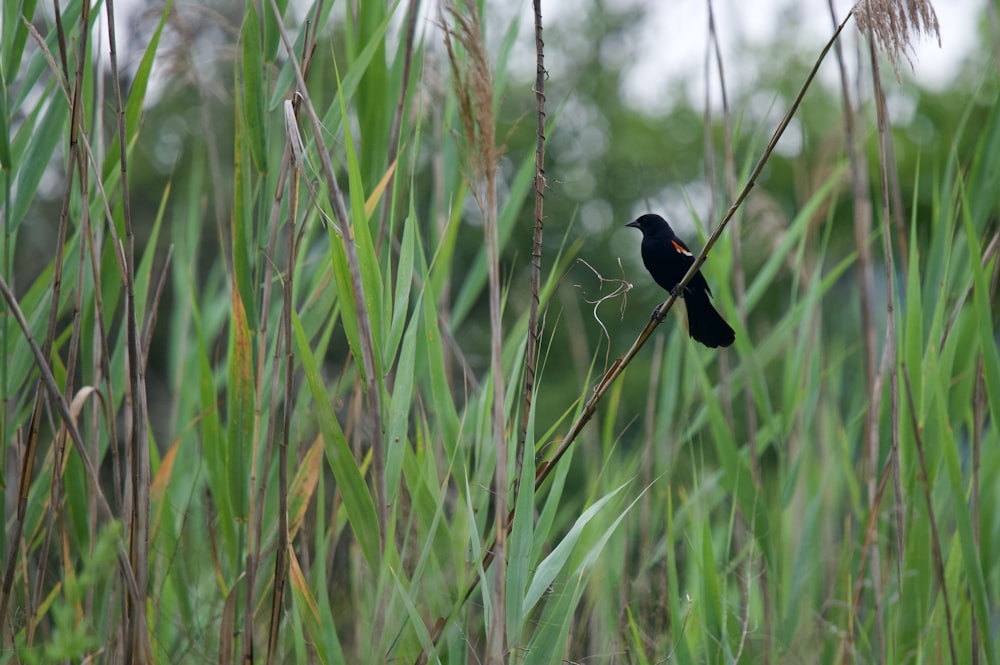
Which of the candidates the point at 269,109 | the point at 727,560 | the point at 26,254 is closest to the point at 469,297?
the point at 269,109

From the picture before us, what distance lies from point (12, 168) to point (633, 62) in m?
8.30

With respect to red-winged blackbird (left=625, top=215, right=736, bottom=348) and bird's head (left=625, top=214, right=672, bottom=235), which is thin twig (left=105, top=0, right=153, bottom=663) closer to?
red-winged blackbird (left=625, top=215, right=736, bottom=348)

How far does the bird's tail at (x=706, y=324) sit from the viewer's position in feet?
7.22

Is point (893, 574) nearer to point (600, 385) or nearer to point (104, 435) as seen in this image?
point (600, 385)

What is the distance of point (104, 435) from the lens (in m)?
1.93

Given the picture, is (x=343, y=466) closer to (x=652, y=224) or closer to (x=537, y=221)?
(x=537, y=221)

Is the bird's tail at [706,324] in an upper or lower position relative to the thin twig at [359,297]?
upper

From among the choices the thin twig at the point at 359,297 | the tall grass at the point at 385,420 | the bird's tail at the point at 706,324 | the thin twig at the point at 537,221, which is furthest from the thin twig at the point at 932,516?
the thin twig at the point at 359,297

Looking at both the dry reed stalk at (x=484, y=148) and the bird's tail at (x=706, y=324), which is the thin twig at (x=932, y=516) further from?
the dry reed stalk at (x=484, y=148)

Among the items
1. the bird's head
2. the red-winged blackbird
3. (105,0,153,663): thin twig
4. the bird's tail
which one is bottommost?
(105,0,153,663): thin twig

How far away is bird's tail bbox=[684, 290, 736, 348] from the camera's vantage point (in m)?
2.20

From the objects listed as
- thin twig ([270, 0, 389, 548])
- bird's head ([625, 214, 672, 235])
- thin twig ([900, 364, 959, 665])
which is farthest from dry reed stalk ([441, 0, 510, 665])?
bird's head ([625, 214, 672, 235])

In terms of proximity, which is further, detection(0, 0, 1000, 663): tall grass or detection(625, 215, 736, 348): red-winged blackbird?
detection(625, 215, 736, 348): red-winged blackbird

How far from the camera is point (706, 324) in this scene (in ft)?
7.38
